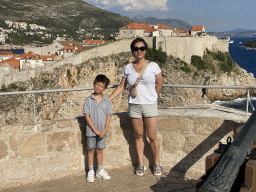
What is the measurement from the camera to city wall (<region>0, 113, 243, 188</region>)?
272cm

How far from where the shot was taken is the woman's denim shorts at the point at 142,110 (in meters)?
2.69

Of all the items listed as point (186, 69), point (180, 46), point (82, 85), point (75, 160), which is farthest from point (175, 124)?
→ point (180, 46)

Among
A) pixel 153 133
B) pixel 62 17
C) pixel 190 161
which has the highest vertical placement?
pixel 62 17

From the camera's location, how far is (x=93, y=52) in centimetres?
2925

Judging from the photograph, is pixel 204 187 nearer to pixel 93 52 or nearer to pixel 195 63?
pixel 93 52

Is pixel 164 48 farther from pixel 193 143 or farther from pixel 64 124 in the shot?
pixel 64 124

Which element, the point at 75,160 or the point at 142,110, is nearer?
the point at 142,110

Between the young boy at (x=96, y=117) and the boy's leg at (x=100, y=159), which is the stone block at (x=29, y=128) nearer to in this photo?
the young boy at (x=96, y=117)

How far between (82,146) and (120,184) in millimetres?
581

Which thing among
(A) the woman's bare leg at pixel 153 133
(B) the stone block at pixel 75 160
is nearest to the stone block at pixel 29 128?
(B) the stone block at pixel 75 160

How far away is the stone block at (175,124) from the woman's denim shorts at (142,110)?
0.46m

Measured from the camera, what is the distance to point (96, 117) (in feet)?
8.74

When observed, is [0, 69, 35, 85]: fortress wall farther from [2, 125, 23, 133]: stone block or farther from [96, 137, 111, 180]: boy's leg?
[96, 137, 111, 180]: boy's leg

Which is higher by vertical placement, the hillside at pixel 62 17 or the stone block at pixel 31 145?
the hillside at pixel 62 17
